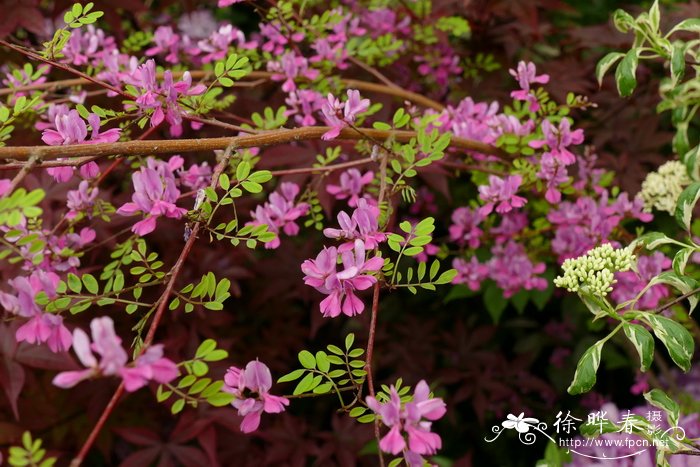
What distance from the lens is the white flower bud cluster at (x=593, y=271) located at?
0.91 meters

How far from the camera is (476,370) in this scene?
200cm

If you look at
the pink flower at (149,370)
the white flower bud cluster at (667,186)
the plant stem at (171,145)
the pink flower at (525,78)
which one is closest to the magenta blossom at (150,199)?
the plant stem at (171,145)

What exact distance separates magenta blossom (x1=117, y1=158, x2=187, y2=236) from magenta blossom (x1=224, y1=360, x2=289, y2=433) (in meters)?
0.24

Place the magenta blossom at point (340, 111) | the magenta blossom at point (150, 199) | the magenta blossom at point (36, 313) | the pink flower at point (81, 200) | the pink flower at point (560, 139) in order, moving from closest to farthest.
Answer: the magenta blossom at point (36, 313) → the magenta blossom at point (150, 199) → the magenta blossom at point (340, 111) → the pink flower at point (81, 200) → the pink flower at point (560, 139)

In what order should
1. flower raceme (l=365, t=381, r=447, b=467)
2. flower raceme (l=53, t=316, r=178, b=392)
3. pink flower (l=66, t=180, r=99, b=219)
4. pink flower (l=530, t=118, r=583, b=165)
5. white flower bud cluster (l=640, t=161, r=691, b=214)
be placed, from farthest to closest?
white flower bud cluster (l=640, t=161, r=691, b=214) → pink flower (l=530, t=118, r=583, b=165) → pink flower (l=66, t=180, r=99, b=219) → flower raceme (l=365, t=381, r=447, b=467) → flower raceme (l=53, t=316, r=178, b=392)

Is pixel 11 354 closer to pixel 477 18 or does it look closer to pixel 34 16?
pixel 34 16

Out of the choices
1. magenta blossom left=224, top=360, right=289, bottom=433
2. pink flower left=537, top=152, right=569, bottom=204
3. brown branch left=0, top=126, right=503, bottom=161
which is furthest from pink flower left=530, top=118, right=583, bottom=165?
magenta blossom left=224, top=360, right=289, bottom=433

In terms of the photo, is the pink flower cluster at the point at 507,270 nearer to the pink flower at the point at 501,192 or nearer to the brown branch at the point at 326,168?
the pink flower at the point at 501,192

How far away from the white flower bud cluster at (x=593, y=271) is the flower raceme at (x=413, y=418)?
354 millimetres

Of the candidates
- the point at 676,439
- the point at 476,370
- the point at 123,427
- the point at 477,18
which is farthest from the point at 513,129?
the point at 123,427

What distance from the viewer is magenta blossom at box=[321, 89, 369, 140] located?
97 centimetres

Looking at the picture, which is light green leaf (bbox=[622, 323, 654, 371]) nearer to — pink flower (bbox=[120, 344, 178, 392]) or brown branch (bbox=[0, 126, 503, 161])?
brown branch (bbox=[0, 126, 503, 161])

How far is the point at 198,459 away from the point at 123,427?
0.67 feet

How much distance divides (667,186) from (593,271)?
52 centimetres
